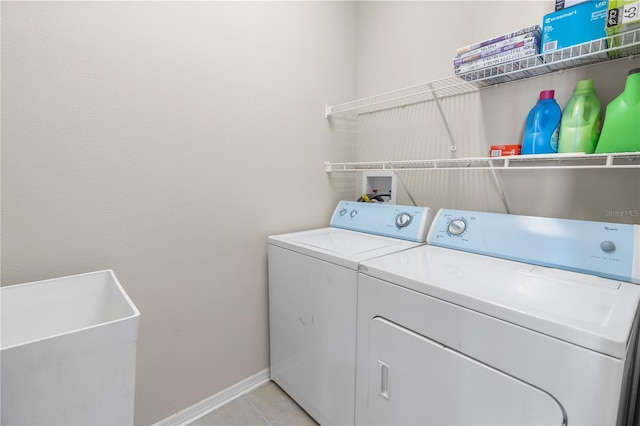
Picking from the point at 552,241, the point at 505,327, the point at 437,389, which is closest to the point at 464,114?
the point at 552,241

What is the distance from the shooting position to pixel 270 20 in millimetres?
1726

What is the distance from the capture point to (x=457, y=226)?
1.46 meters

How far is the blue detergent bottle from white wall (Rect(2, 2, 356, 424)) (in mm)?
1204

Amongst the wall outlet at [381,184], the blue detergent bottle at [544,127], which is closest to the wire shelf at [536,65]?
the blue detergent bottle at [544,127]

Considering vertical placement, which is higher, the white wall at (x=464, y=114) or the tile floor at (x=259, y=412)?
the white wall at (x=464, y=114)

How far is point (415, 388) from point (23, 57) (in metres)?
1.84

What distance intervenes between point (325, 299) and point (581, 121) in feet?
4.29

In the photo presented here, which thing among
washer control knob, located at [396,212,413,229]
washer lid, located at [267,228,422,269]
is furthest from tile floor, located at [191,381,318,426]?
washer control knob, located at [396,212,413,229]

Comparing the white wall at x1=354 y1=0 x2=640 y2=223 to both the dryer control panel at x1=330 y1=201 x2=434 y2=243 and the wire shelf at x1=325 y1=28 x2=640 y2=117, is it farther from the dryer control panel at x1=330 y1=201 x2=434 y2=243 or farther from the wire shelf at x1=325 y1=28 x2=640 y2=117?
the dryer control panel at x1=330 y1=201 x2=434 y2=243

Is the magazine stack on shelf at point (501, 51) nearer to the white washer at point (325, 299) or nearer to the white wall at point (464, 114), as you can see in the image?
the white wall at point (464, 114)

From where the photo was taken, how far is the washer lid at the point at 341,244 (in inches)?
52.3

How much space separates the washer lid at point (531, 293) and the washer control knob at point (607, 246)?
0.11 m

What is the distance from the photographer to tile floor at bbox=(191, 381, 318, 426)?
158 centimetres

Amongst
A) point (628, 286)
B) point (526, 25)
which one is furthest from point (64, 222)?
point (526, 25)
